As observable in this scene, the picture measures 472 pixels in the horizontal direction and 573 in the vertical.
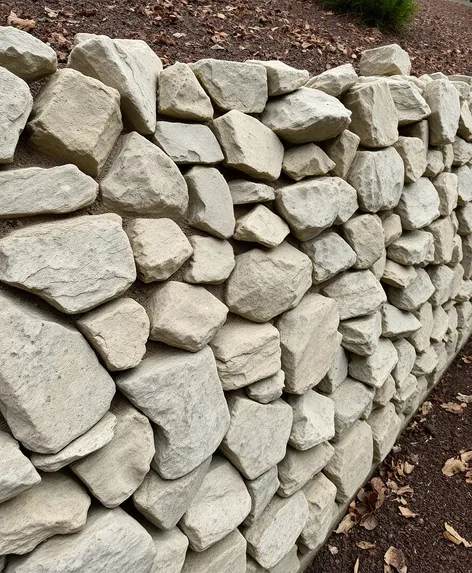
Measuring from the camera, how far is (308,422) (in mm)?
1800

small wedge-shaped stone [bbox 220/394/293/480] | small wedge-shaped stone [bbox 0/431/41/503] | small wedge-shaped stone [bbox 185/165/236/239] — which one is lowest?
small wedge-shaped stone [bbox 220/394/293/480]

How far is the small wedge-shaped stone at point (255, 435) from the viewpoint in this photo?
155 cm

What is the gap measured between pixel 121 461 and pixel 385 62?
2358 mm

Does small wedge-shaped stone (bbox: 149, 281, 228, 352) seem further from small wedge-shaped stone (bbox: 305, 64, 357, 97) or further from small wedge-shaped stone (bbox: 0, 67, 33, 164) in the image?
small wedge-shaped stone (bbox: 305, 64, 357, 97)

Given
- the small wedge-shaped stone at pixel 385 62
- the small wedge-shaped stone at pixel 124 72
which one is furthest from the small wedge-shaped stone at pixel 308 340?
the small wedge-shaped stone at pixel 385 62

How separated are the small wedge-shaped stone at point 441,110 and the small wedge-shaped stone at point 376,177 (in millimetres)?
429

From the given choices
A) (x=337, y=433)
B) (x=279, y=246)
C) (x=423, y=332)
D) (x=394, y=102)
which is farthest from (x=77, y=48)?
(x=423, y=332)

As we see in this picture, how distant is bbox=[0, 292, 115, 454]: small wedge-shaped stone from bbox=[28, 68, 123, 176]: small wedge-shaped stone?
36 cm

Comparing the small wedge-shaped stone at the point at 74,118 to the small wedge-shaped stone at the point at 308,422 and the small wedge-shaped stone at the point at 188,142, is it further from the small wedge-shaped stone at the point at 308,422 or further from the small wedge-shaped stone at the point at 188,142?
the small wedge-shaped stone at the point at 308,422

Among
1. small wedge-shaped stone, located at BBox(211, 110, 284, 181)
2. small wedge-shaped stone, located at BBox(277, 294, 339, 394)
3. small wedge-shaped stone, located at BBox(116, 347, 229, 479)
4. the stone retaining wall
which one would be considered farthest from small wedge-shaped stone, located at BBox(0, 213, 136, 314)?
small wedge-shaped stone, located at BBox(277, 294, 339, 394)

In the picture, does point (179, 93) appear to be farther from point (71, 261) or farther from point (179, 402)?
point (179, 402)

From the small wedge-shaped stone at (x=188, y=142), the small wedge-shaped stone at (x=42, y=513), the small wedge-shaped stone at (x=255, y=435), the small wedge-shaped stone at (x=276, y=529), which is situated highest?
the small wedge-shaped stone at (x=188, y=142)

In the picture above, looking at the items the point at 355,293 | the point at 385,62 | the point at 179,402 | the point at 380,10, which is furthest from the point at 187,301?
the point at 380,10

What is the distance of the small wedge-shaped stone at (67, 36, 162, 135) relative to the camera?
118 cm
